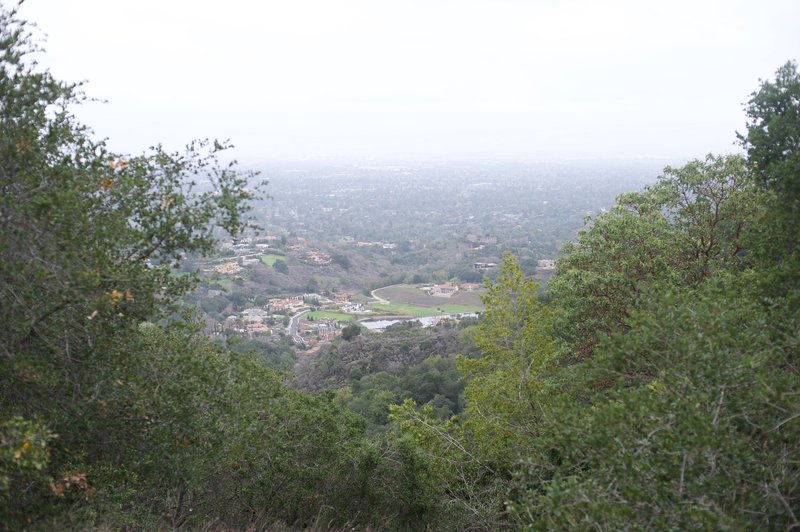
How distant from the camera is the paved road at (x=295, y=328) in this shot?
44794 millimetres

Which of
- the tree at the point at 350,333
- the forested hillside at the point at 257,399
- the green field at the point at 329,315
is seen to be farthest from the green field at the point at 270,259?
the forested hillside at the point at 257,399

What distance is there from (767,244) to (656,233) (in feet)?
16.6

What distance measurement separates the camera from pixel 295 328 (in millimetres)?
49281

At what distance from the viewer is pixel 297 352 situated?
133 ft

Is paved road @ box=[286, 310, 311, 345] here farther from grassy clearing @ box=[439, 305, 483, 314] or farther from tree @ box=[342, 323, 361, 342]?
grassy clearing @ box=[439, 305, 483, 314]

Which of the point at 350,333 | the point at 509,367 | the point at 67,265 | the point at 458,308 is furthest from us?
the point at 458,308

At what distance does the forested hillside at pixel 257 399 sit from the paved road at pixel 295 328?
113 ft

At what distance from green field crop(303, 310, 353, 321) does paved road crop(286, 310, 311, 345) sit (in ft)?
2.22

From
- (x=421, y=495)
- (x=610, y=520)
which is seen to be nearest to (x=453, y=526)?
(x=421, y=495)

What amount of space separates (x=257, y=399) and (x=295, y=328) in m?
42.7

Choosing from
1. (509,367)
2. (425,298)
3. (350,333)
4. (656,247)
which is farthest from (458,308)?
(656,247)

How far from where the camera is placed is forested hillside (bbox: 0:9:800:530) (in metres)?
4.54

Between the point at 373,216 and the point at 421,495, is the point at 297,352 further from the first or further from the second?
the point at 373,216

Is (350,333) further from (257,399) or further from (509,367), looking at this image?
(257,399)
